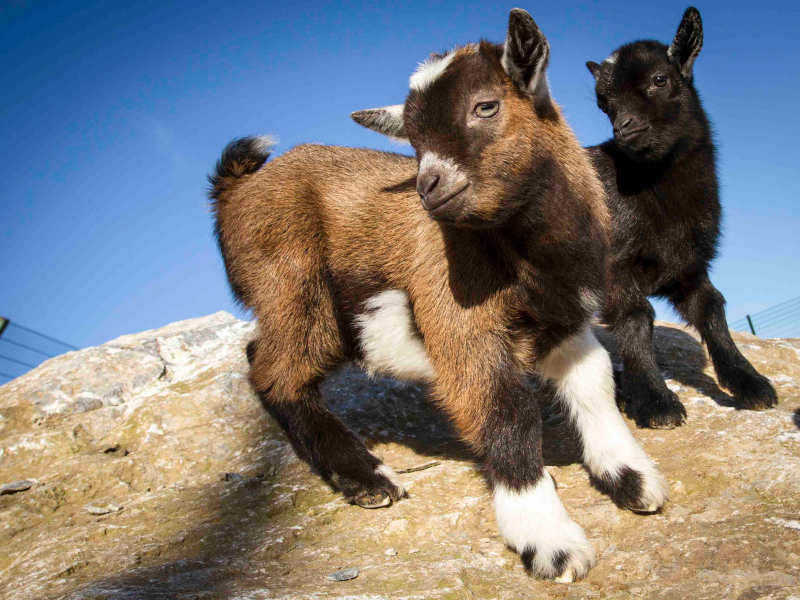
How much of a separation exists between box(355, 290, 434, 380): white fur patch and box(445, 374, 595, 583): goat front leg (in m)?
0.52

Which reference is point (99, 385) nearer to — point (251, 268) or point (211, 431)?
point (211, 431)

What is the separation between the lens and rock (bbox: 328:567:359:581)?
261 centimetres

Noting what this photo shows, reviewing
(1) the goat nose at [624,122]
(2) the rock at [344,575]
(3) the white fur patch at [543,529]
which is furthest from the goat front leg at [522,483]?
(1) the goat nose at [624,122]

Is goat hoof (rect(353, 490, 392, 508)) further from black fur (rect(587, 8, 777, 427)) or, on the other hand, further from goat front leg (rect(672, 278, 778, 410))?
goat front leg (rect(672, 278, 778, 410))

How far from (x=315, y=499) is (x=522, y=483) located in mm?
1344

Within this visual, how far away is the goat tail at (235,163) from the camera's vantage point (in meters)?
4.68

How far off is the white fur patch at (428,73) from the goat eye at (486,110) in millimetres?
289

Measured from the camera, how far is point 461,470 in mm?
3814

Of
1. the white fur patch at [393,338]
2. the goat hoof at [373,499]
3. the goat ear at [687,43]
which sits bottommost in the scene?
the goat hoof at [373,499]

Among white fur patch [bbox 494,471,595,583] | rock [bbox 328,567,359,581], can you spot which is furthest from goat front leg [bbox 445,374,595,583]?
rock [bbox 328,567,359,581]

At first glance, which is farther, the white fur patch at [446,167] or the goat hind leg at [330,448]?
the goat hind leg at [330,448]

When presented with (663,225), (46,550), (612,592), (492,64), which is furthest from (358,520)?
(663,225)

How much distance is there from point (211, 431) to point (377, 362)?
5.05ft

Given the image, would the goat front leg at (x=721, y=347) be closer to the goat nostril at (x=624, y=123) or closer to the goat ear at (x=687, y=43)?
the goat nostril at (x=624, y=123)
